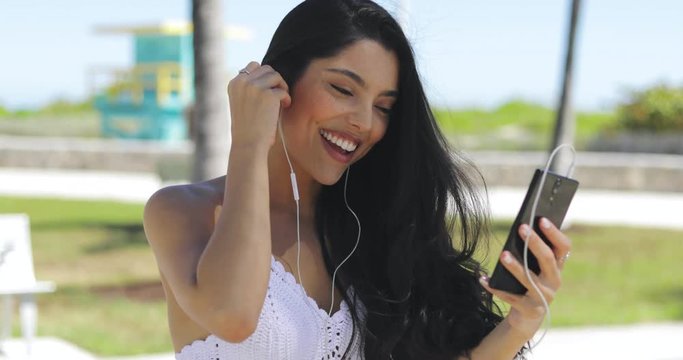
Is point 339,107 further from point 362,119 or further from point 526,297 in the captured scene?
point 526,297

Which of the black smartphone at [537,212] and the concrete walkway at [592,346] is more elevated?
the black smartphone at [537,212]

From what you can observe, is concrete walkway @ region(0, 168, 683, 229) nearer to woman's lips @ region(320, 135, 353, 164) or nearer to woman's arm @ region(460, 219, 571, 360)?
woman's arm @ region(460, 219, 571, 360)

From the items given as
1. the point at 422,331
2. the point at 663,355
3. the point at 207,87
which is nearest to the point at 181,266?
the point at 422,331

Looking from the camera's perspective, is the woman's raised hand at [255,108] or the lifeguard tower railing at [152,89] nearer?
the woman's raised hand at [255,108]

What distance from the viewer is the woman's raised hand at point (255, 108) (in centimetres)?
207

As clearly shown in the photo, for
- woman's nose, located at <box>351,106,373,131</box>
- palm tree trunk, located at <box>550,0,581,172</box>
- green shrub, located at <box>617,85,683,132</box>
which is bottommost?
green shrub, located at <box>617,85,683,132</box>

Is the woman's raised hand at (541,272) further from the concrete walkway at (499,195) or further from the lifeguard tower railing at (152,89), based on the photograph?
the lifeguard tower railing at (152,89)

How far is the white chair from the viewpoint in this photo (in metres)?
6.52

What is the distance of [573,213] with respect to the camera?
15375 mm

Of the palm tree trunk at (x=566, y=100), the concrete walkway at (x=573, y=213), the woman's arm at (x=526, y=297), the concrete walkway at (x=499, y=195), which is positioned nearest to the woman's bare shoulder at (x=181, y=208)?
the woman's arm at (x=526, y=297)

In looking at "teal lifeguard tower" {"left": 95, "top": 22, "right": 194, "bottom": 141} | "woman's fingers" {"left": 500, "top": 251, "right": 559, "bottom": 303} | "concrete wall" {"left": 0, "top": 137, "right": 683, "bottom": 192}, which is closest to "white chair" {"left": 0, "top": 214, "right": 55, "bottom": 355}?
"woman's fingers" {"left": 500, "top": 251, "right": 559, "bottom": 303}

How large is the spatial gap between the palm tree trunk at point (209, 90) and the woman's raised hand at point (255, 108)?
650cm

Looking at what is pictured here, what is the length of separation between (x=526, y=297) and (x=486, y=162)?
17.9 m

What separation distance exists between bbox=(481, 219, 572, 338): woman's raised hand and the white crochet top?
33cm
